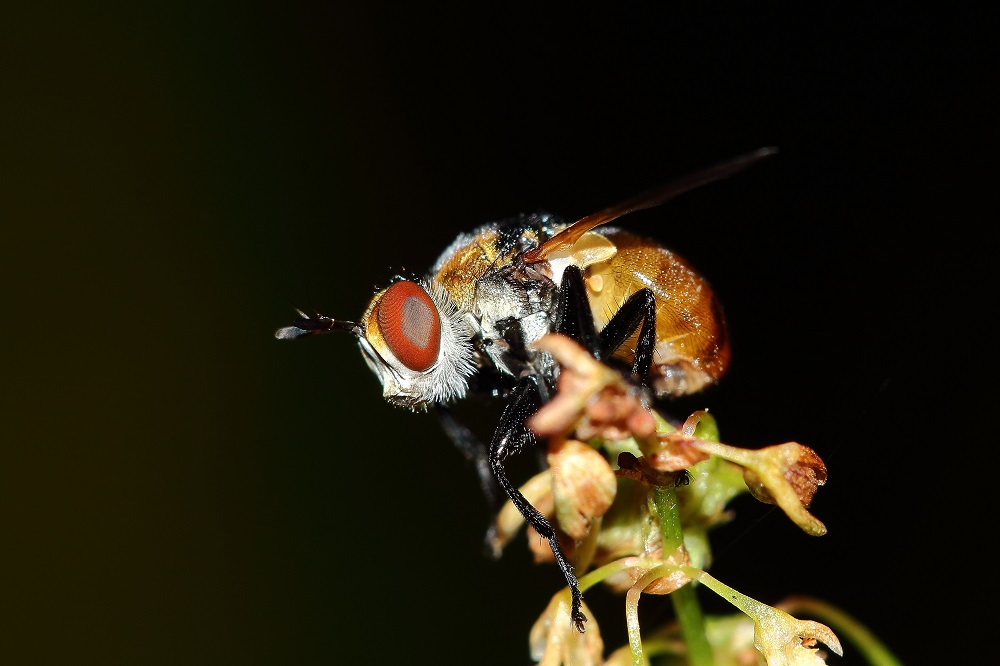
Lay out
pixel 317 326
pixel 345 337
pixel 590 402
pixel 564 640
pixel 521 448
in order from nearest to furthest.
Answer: pixel 590 402 < pixel 564 640 < pixel 521 448 < pixel 317 326 < pixel 345 337

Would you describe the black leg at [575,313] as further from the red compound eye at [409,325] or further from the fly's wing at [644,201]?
the red compound eye at [409,325]

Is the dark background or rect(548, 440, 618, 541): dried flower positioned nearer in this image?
rect(548, 440, 618, 541): dried flower

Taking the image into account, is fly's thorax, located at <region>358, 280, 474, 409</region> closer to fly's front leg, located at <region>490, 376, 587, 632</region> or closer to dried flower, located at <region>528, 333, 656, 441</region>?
fly's front leg, located at <region>490, 376, 587, 632</region>

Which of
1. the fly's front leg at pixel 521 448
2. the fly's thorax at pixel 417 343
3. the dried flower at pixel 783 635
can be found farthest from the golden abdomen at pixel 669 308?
the dried flower at pixel 783 635

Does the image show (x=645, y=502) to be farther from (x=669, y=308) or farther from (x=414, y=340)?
(x=414, y=340)

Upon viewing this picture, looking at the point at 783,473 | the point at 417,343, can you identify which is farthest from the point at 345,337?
the point at 783,473

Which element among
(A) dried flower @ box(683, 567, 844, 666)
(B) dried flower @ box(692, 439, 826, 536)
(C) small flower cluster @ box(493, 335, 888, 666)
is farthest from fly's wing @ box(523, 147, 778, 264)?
(A) dried flower @ box(683, 567, 844, 666)

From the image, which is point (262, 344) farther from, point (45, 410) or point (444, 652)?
point (444, 652)

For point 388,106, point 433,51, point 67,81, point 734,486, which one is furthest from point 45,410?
point 734,486
